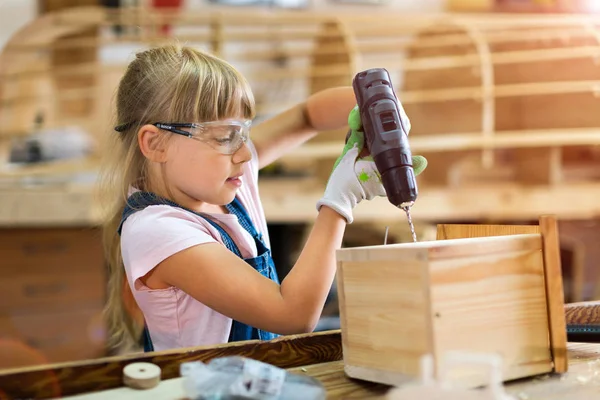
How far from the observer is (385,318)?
875 mm

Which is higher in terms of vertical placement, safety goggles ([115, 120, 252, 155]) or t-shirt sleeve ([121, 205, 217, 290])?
safety goggles ([115, 120, 252, 155])

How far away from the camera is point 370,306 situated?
89 centimetres

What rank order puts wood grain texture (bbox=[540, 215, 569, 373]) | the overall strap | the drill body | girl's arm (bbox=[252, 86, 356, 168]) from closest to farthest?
wood grain texture (bbox=[540, 215, 569, 373])
the drill body
the overall strap
girl's arm (bbox=[252, 86, 356, 168])

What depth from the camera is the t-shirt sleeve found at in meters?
1.11

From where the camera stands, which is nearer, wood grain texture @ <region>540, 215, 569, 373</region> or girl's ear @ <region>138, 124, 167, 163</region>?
wood grain texture @ <region>540, 215, 569, 373</region>

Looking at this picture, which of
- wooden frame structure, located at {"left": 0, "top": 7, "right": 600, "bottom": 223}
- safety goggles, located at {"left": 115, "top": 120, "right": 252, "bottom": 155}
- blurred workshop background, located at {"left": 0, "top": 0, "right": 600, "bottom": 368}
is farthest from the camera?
wooden frame structure, located at {"left": 0, "top": 7, "right": 600, "bottom": 223}

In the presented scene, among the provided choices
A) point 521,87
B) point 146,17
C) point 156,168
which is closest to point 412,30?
point 521,87

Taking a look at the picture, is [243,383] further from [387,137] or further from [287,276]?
[387,137]

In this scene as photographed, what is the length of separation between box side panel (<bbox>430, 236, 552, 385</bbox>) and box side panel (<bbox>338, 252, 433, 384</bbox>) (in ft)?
0.07

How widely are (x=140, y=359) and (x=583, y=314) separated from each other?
28.2 inches

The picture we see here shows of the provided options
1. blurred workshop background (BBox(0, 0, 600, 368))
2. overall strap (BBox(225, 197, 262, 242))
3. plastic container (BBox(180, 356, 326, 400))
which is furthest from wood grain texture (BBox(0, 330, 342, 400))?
blurred workshop background (BBox(0, 0, 600, 368))

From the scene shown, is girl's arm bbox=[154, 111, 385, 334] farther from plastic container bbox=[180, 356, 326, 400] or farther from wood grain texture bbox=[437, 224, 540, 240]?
plastic container bbox=[180, 356, 326, 400]

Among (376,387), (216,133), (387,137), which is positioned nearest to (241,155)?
(216,133)

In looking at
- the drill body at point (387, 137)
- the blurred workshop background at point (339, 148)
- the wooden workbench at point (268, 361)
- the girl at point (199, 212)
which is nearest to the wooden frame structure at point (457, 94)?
the blurred workshop background at point (339, 148)
